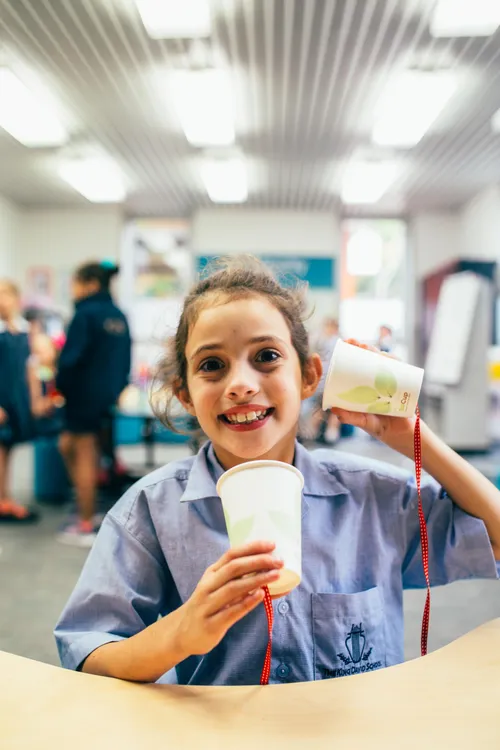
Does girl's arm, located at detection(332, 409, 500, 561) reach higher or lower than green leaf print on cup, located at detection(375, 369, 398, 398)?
lower

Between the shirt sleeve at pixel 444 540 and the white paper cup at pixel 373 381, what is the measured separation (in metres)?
0.16

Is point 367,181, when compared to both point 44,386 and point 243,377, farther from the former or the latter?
point 243,377

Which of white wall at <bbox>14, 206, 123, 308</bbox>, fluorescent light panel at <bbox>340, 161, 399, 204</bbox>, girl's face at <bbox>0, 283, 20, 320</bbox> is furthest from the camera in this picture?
white wall at <bbox>14, 206, 123, 308</bbox>

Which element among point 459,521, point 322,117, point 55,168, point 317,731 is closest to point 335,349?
point 459,521

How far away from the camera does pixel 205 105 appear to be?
170 inches

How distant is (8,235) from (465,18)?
189 inches

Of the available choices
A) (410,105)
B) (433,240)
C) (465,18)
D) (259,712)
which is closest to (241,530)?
(259,712)

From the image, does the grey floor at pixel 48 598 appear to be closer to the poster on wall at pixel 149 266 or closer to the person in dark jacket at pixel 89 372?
the person in dark jacket at pixel 89 372

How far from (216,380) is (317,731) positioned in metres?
0.39

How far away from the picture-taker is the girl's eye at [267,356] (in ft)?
2.42

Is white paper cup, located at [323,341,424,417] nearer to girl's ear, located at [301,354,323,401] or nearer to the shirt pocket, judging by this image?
girl's ear, located at [301,354,323,401]

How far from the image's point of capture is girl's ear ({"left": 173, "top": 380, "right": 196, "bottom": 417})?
85cm

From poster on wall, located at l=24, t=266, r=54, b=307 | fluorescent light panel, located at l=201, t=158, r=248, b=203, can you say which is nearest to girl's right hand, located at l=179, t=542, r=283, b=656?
fluorescent light panel, located at l=201, t=158, r=248, b=203

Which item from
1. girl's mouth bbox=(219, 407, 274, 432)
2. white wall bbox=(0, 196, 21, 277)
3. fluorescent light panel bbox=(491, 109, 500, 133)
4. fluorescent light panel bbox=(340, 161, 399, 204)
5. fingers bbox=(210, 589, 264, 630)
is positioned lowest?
fingers bbox=(210, 589, 264, 630)
